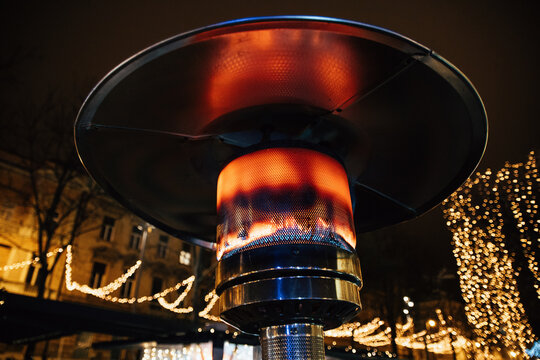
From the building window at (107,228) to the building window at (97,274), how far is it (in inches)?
83.7

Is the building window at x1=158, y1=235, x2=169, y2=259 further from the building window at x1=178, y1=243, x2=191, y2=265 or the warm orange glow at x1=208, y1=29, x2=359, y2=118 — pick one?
the warm orange glow at x1=208, y1=29, x2=359, y2=118

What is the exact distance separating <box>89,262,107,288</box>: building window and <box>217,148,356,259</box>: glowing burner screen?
29.2 m

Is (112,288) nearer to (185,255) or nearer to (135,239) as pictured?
(135,239)

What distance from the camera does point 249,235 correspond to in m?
2.68

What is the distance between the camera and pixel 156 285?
3278 centimetres

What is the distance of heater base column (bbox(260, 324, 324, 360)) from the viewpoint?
254 centimetres

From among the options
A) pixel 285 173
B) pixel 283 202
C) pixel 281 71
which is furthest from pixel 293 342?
pixel 281 71

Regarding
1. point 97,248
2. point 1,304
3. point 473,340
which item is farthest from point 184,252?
point 1,304

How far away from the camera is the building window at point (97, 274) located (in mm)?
28359

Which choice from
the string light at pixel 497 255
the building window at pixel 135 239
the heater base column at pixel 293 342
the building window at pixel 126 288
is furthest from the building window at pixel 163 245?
the heater base column at pixel 293 342

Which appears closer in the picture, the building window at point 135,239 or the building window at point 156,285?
the building window at point 135,239

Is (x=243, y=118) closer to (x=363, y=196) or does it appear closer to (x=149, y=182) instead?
(x=149, y=182)

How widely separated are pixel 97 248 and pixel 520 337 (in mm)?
28948

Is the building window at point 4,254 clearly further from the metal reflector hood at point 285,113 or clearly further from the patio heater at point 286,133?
the patio heater at point 286,133
